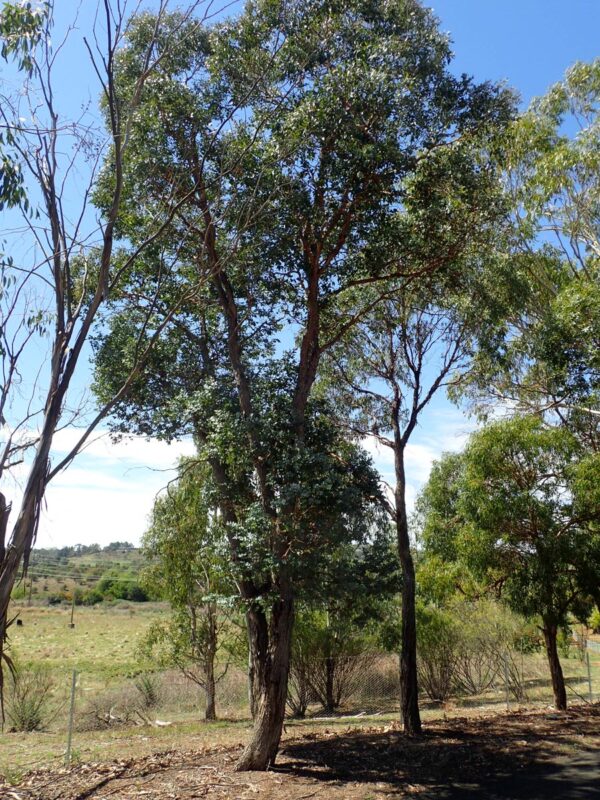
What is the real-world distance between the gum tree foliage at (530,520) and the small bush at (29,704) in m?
9.11

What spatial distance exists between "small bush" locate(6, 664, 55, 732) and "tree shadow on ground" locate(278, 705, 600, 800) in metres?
6.39

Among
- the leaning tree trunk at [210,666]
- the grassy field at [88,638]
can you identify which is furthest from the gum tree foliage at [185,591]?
the grassy field at [88,638]

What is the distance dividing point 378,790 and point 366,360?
7.51 meters

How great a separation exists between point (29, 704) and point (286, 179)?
459 inches

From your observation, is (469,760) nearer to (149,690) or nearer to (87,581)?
(149,690)

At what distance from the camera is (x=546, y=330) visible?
38.8 feet

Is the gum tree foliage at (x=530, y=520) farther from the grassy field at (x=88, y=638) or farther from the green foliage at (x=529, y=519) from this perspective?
the grassy field at (x=88, y=638)

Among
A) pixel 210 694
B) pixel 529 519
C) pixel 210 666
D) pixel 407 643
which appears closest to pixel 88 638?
pixel 210 666

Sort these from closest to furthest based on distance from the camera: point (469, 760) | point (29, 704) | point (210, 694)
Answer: point (469, 760), point (29, 704), point (210, 694)

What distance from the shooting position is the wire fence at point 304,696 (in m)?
14.4

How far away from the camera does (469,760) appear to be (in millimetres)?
9336

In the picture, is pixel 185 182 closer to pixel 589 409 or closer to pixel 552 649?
pixel 589 409

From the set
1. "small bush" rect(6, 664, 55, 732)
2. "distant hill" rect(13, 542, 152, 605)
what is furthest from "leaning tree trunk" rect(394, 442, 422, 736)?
"distant hill" rect(13, 542, 152, 605)

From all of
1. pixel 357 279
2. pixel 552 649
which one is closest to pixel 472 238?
pixel 357 279
